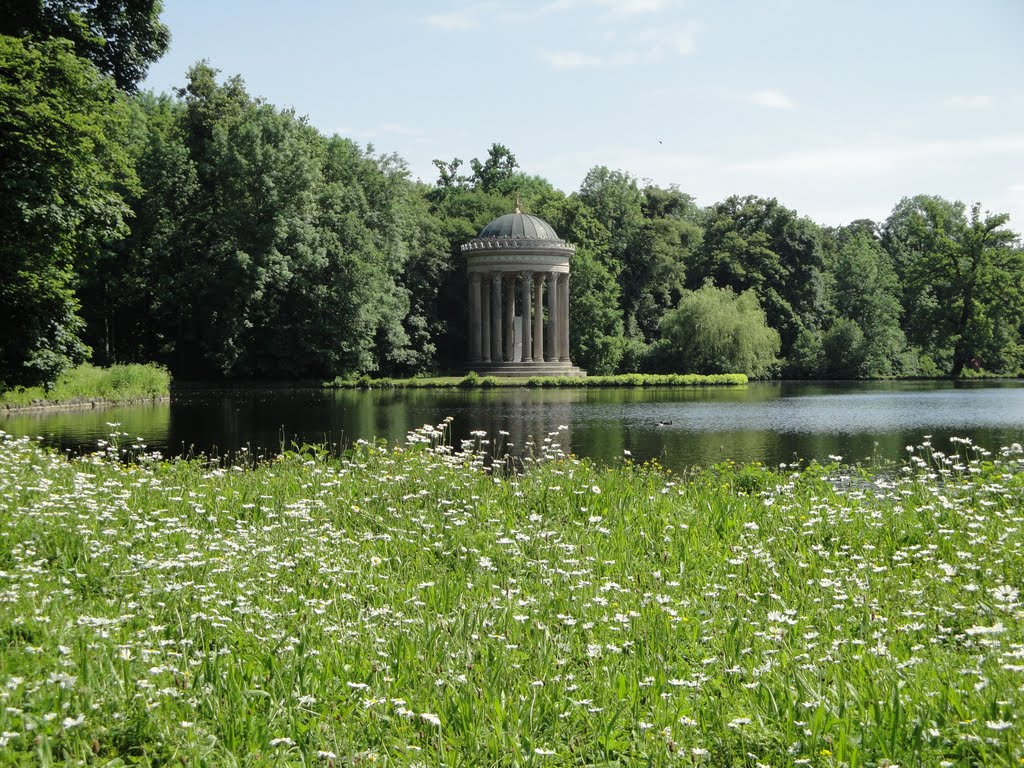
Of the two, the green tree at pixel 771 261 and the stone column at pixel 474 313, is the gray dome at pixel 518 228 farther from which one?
the green tree at pixel 771 261

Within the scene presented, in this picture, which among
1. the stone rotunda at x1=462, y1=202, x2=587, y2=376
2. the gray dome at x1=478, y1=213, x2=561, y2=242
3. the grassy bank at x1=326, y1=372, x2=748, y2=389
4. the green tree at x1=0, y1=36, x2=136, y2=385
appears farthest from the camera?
the gray dome at x1=478, y1=213, x2=561, y2=242

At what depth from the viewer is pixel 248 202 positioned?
51.2 meters

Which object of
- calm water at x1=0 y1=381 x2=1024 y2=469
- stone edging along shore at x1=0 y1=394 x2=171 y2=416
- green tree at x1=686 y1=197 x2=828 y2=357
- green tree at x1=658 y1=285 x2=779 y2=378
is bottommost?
calm water at x1=0 y1=381 x2=1024 y2=469

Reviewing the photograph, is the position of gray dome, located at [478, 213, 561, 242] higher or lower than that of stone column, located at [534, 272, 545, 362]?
higher

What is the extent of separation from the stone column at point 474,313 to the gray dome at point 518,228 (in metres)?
3.18

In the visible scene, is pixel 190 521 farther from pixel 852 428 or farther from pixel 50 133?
pixel 852 428

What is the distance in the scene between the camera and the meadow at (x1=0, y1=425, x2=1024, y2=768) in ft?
14.3

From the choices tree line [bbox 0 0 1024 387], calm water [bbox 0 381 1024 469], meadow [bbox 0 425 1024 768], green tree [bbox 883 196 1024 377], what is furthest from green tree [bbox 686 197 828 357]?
meadow [bbox 0 425 1024 768]

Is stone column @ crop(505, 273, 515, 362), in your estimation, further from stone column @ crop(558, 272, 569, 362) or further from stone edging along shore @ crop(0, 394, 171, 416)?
stone edging along shore @ crop(0, 394, 171, 416)

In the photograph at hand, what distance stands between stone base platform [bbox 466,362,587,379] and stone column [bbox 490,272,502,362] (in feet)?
7.74

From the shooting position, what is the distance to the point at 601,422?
30156 mm

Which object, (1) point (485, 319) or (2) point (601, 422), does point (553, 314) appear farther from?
(2) point (601, 422)

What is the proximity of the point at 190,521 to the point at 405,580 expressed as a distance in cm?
307

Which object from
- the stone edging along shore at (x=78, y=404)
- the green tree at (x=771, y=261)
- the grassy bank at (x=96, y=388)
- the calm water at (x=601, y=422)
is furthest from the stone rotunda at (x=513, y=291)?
the stone edging along shore at (x=78, y=404)
